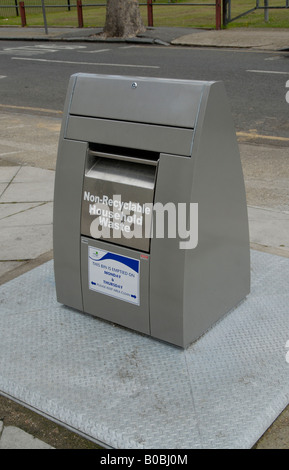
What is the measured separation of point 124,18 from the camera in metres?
19.8

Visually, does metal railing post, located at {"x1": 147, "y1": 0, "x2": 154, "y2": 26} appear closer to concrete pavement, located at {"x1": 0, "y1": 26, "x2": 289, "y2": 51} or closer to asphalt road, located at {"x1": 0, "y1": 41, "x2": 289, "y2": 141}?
concrete pavement, located at {"x1": 0, "y1": 26, "x2": 289, "y2": 51}

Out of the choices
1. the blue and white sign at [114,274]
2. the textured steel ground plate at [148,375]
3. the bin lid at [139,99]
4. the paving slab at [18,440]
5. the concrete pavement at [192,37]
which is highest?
the bin lid at [139,99]

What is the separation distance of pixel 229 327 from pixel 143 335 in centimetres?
49

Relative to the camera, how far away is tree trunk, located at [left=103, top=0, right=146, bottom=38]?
19797 mm

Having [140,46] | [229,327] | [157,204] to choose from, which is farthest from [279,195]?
[140,46]

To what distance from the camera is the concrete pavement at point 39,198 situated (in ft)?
13.5

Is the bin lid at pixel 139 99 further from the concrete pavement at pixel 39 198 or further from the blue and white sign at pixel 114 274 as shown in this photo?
the concrete pavement at pixel 39 198

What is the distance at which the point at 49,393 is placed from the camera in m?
2.77

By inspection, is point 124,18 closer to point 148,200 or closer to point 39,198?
point 39,198

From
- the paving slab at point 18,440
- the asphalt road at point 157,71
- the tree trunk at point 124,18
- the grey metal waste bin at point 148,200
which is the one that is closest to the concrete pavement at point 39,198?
the paving slab at point 18,440

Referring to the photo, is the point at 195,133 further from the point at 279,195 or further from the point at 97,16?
the point at 97,16

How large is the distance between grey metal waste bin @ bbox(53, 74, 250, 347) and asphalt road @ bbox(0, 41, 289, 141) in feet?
15.7

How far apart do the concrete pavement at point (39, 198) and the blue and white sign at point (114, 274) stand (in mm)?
905

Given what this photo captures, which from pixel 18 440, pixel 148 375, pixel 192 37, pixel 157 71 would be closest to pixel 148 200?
pixel 148 375
